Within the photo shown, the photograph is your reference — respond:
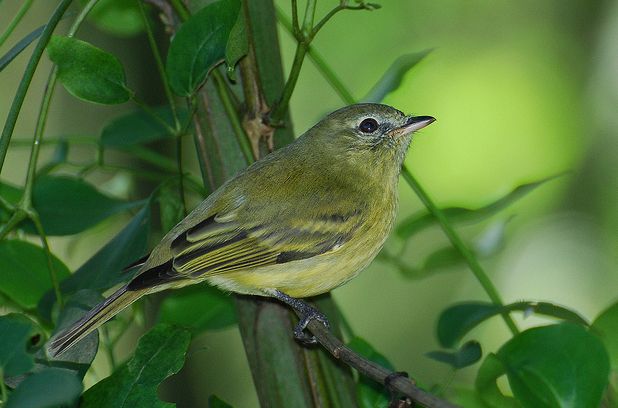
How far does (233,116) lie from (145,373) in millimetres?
933

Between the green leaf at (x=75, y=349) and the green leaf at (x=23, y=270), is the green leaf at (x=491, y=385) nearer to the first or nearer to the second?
the green leaf at (x=75, y=349)

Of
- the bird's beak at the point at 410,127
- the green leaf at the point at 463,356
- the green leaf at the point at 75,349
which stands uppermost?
the green leaf at the point at 75,349

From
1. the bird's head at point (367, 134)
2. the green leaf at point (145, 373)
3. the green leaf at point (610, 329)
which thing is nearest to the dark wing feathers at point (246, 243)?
the bird's head at point (367, 134)

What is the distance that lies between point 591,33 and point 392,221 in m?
4.83

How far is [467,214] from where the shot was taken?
286cm

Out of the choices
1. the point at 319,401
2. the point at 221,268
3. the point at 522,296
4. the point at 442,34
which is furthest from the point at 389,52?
the point at 319,401

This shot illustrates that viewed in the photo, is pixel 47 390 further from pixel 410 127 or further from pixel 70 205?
pixel 410 127

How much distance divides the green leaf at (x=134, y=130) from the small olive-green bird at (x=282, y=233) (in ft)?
1.05

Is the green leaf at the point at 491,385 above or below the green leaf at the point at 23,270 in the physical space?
below

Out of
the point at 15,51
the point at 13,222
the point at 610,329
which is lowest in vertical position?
the point at 610,329

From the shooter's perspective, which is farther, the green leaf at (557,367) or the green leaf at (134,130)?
the green leaf at (134,130)

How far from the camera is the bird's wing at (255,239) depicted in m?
3.04

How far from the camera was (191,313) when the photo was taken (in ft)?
9.29


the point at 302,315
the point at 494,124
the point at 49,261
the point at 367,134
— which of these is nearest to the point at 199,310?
the point at 302,315
